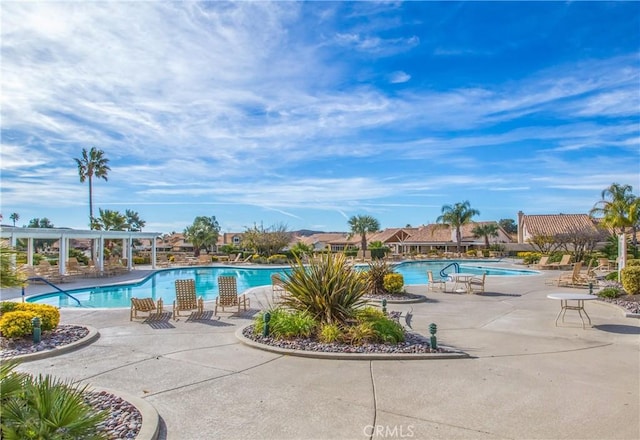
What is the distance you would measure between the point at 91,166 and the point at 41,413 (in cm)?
4394

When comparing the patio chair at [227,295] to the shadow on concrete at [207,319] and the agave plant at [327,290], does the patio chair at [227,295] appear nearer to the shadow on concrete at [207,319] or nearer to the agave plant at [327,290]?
the shadow on concrete at [207,319]

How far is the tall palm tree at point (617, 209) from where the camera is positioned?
22422 mm

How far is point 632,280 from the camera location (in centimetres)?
1291

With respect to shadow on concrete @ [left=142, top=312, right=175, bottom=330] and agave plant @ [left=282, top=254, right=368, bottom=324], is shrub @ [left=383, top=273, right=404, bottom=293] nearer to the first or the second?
agave plant @ [left=282, top=254, right=368, bottom=324]

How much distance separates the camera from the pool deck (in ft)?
15.1

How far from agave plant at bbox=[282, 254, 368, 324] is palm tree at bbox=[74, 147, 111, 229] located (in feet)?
129

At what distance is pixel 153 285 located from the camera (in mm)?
23906

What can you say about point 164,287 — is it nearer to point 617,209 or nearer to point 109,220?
point 109,220

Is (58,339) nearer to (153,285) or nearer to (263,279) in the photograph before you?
(153,285)

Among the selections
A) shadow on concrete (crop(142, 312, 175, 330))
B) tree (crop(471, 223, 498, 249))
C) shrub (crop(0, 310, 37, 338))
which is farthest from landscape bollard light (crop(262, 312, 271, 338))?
tree (crop(471, 223, 498, 249))

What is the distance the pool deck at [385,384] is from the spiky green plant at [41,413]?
1020mm

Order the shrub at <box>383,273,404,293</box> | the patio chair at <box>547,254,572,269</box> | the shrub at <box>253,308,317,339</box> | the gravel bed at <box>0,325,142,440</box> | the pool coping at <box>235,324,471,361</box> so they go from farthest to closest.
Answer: the patio chair at <box>547,254,572,269</box> → the shrub at <box>383,273,404,293</box> → the shrub at <box>253,308,317,339</box> → the pool coping at <box>235,324,471,361</box> → the gravel bed at <box>0,325,142,440</box>

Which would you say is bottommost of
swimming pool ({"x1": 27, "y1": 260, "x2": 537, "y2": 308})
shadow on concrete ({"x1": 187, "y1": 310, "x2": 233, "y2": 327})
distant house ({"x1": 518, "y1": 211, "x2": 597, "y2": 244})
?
swimming pool ({"x1": 27, "y1": 260, "x2": 537, "y2": 308})

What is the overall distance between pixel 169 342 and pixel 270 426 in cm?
462
